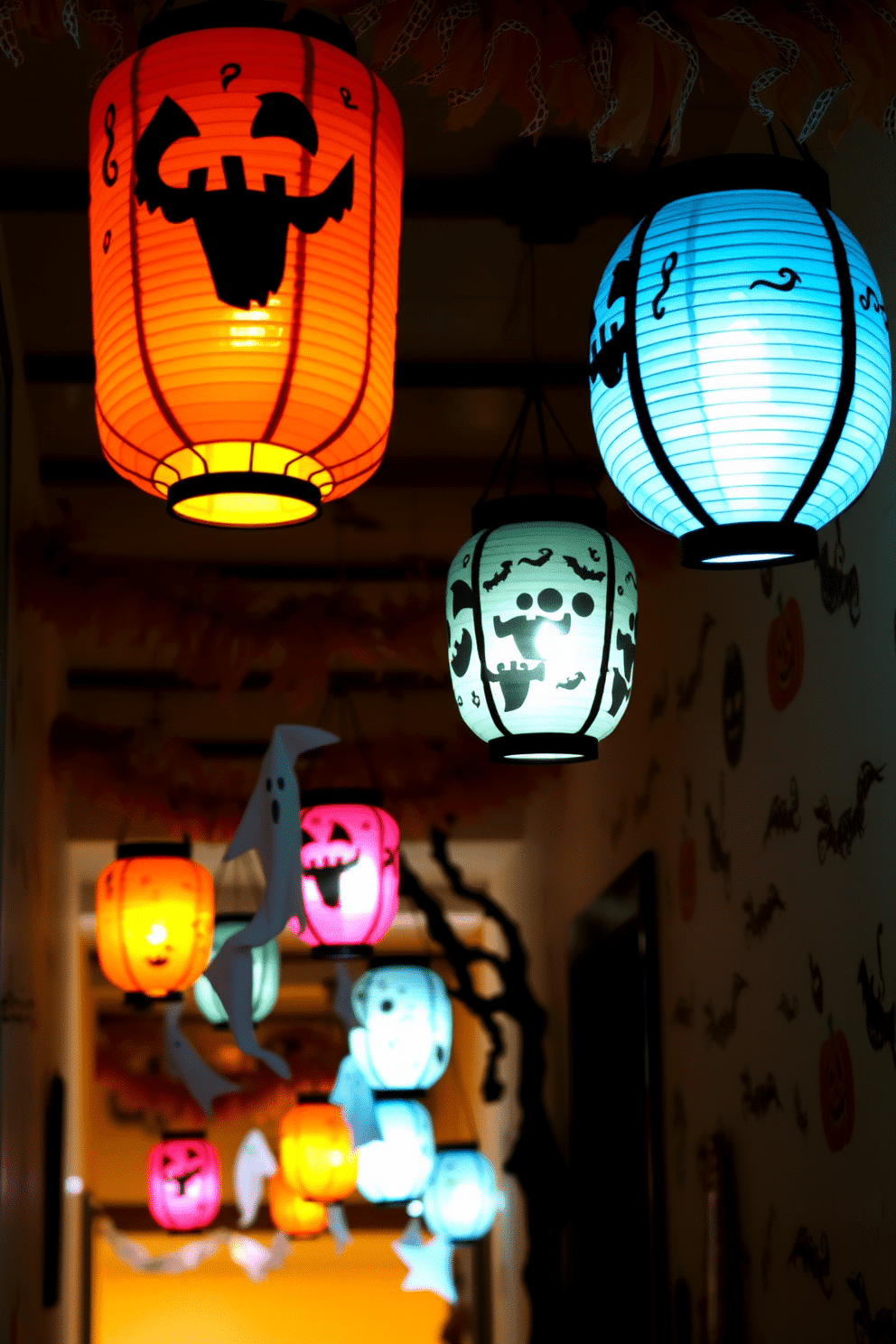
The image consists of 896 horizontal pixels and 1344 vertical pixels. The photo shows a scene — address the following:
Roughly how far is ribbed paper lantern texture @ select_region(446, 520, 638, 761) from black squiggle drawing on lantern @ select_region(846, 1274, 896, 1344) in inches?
35.9

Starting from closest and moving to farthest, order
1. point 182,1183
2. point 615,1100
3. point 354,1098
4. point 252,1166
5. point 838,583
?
1. point 838,583
2. point 354,1098
3. point 615,1100
4. point 252,1166
5. point 182,1183

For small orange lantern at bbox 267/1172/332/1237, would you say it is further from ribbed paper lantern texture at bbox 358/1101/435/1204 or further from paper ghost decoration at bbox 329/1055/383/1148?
paper ghost decoration at bbox 329/1055/383/1148

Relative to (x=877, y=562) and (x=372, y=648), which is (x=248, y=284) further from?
(x=372, y=648)

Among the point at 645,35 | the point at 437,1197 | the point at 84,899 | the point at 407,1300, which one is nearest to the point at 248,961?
the point at 645,35

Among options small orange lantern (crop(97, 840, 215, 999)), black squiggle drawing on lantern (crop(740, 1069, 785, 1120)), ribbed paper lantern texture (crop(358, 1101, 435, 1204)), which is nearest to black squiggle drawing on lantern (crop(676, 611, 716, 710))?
black squiggle drawing on lantern (crop(740, 1069, 785, 1120))

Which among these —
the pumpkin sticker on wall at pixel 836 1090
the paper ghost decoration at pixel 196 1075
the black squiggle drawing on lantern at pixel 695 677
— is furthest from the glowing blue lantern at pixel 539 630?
the black squiggle drawing on lantern at pixel 695 677

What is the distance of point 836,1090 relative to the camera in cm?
243

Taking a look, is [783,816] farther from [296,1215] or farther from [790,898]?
[296,1215]

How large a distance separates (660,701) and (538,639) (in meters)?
1.96

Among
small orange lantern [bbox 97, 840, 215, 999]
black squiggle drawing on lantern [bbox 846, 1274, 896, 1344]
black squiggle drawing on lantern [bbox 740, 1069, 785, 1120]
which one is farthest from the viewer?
small orange lantern [bbox 97, 840, 215, 999]

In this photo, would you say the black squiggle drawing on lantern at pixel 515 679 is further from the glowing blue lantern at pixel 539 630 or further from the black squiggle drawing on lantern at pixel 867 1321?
the black squiggle drawing on lantern at pixel 867 1321

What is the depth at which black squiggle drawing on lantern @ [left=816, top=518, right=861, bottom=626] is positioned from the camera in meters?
2.37

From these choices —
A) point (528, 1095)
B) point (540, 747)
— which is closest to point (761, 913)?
point (540, 747)

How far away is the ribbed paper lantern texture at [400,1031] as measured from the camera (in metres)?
4.74
